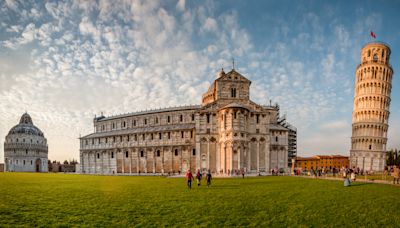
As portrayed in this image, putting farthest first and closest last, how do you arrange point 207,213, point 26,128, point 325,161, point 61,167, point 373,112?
point 325,161 < point 61,167 < point 26,128 < point 373,112 < point 207,213

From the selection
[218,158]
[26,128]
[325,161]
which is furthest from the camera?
[325,161]

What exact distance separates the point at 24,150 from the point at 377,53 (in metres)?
113

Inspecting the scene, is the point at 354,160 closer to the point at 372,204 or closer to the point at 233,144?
the point at 233,144

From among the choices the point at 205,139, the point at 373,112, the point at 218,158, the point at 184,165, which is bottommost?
the point at 184,165

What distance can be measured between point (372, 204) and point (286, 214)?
203 inches

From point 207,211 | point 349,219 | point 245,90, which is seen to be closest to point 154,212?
point 207,211

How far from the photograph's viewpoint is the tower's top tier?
6075 cm

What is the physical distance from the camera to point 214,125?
42250mm

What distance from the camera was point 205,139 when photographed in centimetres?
4219

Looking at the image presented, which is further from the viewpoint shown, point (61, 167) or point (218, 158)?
point (61, 167)

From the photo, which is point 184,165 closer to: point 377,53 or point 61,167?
point 377,53

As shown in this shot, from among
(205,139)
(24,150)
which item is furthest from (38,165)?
(205,139)

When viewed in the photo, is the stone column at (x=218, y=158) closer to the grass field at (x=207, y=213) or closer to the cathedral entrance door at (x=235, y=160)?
the cathedral entrance door at (x=235, y=160)

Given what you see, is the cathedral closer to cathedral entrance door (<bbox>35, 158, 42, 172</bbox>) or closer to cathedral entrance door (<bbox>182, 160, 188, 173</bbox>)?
cathedral entrance door (<bbox>182, 160, 188, 173</bbox>)
